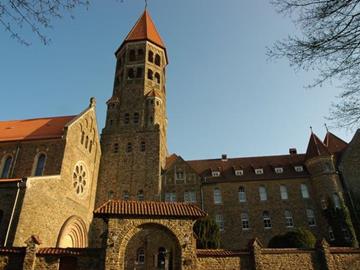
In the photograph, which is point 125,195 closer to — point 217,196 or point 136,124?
point 136,124

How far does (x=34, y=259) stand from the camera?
1302cm

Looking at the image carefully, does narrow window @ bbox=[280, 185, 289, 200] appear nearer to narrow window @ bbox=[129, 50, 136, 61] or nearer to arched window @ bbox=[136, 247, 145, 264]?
arched window @ bbox=[136, 247, 145, 264]

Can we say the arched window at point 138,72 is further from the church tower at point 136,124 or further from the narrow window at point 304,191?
the narrow window at point 304,191

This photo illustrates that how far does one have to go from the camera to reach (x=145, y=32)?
38031 millimetres

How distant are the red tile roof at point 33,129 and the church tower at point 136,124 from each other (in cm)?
623

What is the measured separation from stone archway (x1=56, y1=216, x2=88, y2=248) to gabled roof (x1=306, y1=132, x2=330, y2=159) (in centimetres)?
2514

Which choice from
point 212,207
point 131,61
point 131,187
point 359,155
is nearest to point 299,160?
point 359,155

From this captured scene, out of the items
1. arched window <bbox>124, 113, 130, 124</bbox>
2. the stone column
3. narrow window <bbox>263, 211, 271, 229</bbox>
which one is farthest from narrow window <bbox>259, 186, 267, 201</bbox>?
the stone column

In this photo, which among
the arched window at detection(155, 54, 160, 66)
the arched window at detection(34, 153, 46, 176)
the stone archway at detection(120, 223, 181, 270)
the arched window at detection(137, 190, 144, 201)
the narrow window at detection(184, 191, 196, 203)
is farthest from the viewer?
the arched window at detection(155, 54, 160, 66)

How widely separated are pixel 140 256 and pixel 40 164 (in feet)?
38.1

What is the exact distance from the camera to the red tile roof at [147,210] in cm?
1380

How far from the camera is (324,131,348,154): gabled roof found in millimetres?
33719

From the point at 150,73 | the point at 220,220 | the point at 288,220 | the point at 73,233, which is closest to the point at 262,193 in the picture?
the point at 288,220

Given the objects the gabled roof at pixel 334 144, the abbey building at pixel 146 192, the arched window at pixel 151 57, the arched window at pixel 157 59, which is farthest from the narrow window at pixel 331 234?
the arched window at pixel 151 57
